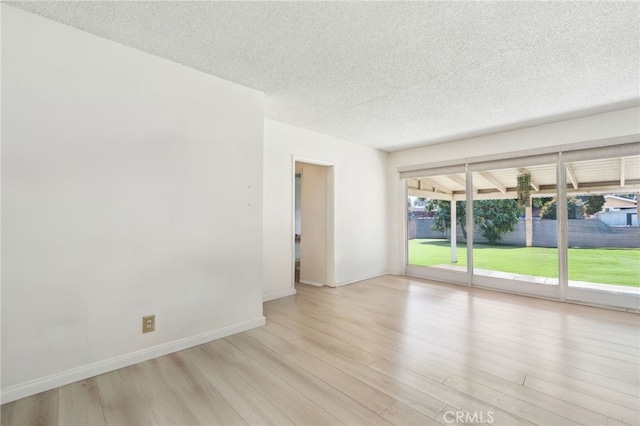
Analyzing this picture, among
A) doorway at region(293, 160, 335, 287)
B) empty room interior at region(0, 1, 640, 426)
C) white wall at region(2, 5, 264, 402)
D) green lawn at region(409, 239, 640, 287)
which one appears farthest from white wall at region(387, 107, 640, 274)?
white wall at region(2, 5, 264, 402)

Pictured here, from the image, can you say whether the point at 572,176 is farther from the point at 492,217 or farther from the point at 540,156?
the point at 492,217

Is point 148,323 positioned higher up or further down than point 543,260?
further down

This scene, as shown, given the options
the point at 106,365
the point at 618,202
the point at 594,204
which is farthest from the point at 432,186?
the point at 106,365

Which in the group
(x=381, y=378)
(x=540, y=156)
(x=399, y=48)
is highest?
(x=399, y=48)

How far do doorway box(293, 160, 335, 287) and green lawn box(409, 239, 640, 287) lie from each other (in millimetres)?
1933

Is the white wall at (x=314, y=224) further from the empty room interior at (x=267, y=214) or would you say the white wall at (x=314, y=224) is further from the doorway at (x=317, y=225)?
the empty room interior at (x=267, y=214)

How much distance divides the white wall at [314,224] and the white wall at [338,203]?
23 centimetres

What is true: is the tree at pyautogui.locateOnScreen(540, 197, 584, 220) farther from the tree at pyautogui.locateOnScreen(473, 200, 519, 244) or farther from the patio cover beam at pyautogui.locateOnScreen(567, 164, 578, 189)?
the tree at pyautogui.locateOnScreen(473, 200, 519, 244)

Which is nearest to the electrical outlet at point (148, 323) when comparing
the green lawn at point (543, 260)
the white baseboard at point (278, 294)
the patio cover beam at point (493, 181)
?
the white baseboard at point (278, 294)

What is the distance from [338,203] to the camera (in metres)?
4.98

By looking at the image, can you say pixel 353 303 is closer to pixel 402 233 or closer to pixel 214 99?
pixel 402 233

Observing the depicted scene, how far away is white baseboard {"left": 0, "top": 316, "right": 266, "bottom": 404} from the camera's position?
188 cm

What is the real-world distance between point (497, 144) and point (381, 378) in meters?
4.16

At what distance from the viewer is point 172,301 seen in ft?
8.32
